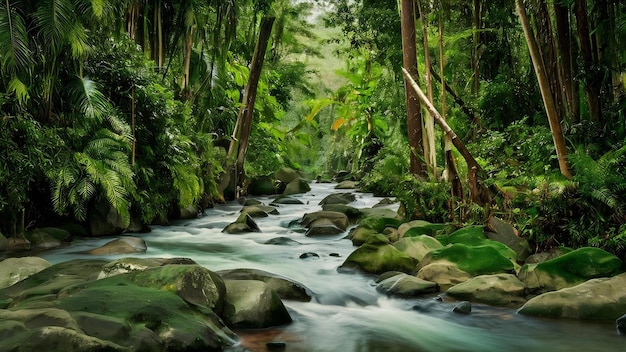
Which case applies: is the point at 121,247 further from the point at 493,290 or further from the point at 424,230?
the point at 493,290

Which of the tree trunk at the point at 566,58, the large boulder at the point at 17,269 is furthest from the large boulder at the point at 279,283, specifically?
the tree trunk at the point at 566,58

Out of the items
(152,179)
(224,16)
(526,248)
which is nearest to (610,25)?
(526,248)

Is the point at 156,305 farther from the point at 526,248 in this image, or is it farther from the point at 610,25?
the point at 610,25

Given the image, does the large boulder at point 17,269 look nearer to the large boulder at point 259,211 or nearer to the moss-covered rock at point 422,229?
the moss-covered rock at point 422,229

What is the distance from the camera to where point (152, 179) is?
1054 cm

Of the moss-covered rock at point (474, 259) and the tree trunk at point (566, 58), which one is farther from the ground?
the tree trunk at point (566, 58)

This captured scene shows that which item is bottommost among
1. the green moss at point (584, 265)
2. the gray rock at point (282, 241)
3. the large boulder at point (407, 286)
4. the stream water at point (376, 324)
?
the stream water at point (376, 324)

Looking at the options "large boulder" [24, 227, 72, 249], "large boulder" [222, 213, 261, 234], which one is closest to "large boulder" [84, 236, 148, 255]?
"large boulder" [24, 227, 72, 249]

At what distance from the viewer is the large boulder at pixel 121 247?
779cm

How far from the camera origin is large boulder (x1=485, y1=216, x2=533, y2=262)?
6.95m

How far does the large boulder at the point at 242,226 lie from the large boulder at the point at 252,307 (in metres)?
5.76

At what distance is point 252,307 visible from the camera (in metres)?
4.72

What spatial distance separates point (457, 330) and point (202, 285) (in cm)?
225

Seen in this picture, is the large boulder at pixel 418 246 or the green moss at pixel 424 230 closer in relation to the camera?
the large boulder at pixel 418 246
